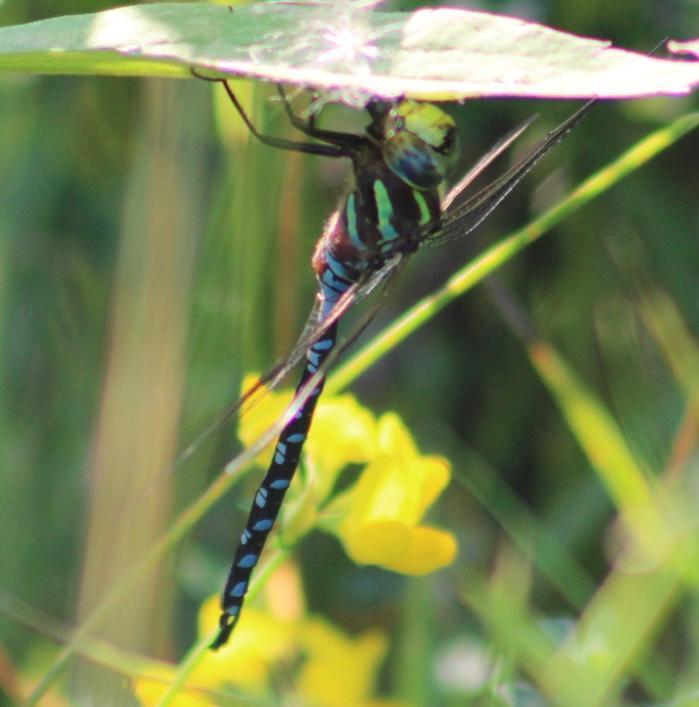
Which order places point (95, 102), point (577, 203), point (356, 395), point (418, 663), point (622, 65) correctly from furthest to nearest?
point (356, 395), point (95, 102), point (418, 663), point (577, 203), point (622, 65)

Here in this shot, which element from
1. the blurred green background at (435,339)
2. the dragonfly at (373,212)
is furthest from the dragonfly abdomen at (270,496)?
the blurred green background at (435,339)

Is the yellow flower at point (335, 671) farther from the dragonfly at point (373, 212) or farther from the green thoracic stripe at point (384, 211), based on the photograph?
the green thoracic stripe at point (384, 211)

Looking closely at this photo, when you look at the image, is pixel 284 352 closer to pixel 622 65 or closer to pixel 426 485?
pixel 426 485

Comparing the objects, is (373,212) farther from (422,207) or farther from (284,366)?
(284,366)

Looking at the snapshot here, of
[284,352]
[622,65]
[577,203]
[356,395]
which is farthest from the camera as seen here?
[356,395]

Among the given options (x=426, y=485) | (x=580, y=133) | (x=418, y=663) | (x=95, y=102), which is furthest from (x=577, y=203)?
(x=95, y=102)

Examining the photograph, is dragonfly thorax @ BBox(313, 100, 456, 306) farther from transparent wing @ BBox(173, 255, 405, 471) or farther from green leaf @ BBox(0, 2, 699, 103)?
green leaf @ BBox(0, 2, 699, 103)
